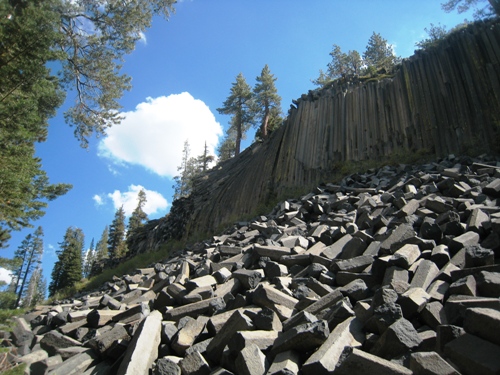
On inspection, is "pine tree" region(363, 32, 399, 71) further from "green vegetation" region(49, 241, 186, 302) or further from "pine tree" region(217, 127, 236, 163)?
"green vegetation" region(49, 241, 186, 302)

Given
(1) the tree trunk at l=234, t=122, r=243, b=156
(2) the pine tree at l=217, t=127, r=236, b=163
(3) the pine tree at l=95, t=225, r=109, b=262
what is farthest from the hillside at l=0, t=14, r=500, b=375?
(3) the pine tree at l=95, t=225, r=109, b=262

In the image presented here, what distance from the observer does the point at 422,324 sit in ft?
7.30

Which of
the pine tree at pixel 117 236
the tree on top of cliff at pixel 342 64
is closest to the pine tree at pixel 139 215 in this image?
the pine tree at pixel 117 236

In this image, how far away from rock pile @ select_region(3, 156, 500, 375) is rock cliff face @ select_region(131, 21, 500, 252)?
5.97 metres

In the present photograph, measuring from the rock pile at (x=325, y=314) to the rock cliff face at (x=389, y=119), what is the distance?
19.6ft

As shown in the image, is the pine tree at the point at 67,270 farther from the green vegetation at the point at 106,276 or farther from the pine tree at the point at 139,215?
the green vegetation at the point at 106,276

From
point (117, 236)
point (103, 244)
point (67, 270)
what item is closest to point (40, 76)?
point (67, 270)

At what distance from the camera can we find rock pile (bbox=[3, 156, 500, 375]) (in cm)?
188

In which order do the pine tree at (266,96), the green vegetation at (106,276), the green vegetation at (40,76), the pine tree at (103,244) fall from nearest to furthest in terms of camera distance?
the green vegetation at (40,76) → the green vegetation at (106,276) → the pine tree at (266,96) → the pine tree at (103,244)

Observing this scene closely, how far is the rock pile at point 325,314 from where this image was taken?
1.88 m

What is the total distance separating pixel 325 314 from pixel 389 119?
35.1ft

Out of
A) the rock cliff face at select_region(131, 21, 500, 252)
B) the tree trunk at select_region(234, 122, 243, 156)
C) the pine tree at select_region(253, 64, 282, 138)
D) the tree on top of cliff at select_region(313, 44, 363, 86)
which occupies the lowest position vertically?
the rock cliff face at select_region(131, 21, 500, 252)

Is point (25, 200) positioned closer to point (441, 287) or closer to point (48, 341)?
point (48, 341)

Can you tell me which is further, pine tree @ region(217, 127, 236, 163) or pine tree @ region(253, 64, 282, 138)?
pine tree @ region(217, 127, 236, 163)
